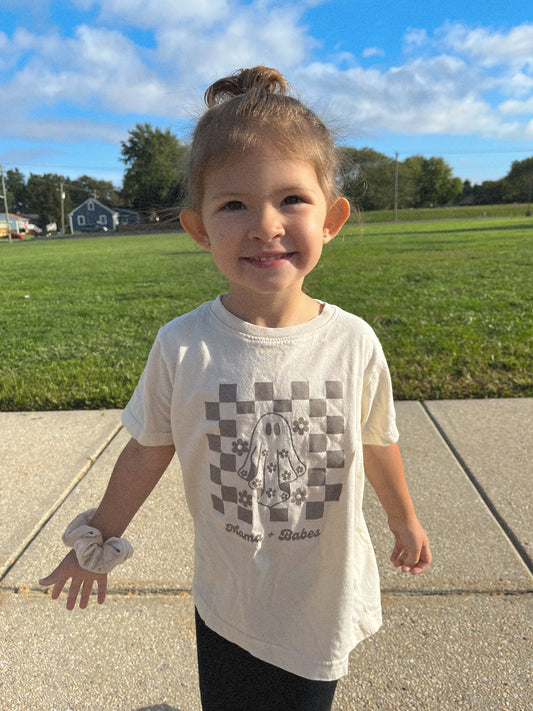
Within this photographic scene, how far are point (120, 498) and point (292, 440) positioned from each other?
0.46 metres

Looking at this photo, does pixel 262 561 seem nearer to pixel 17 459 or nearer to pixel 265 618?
pixel 265 618

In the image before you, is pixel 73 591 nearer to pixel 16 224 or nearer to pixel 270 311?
pixel 270 311

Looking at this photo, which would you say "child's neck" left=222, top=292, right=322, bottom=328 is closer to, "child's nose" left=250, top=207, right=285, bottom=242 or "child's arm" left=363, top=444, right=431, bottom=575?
"child's nose" left=250, top=207, right=285, bottom=242

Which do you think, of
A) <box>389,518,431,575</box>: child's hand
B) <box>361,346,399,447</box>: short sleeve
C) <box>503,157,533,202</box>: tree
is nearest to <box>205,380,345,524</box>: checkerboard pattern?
<box>361,346,399,447</box>: short sleeve

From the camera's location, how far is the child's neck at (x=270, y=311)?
4.23 ft

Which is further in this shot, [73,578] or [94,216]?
[94,216]

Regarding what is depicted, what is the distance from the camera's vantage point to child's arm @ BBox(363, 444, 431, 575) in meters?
1.42

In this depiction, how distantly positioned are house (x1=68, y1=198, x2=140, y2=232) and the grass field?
210ft

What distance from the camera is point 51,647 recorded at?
6.09ft

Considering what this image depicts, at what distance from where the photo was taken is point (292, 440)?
1.21 m

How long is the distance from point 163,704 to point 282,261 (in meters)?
1.32

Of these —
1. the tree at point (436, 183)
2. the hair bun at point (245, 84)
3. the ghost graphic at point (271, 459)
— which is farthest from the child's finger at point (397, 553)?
the tree at point (436, 183)

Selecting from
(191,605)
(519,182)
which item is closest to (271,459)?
(191,605)

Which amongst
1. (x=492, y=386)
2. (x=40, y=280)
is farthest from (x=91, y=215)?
(x=492, y=386)
